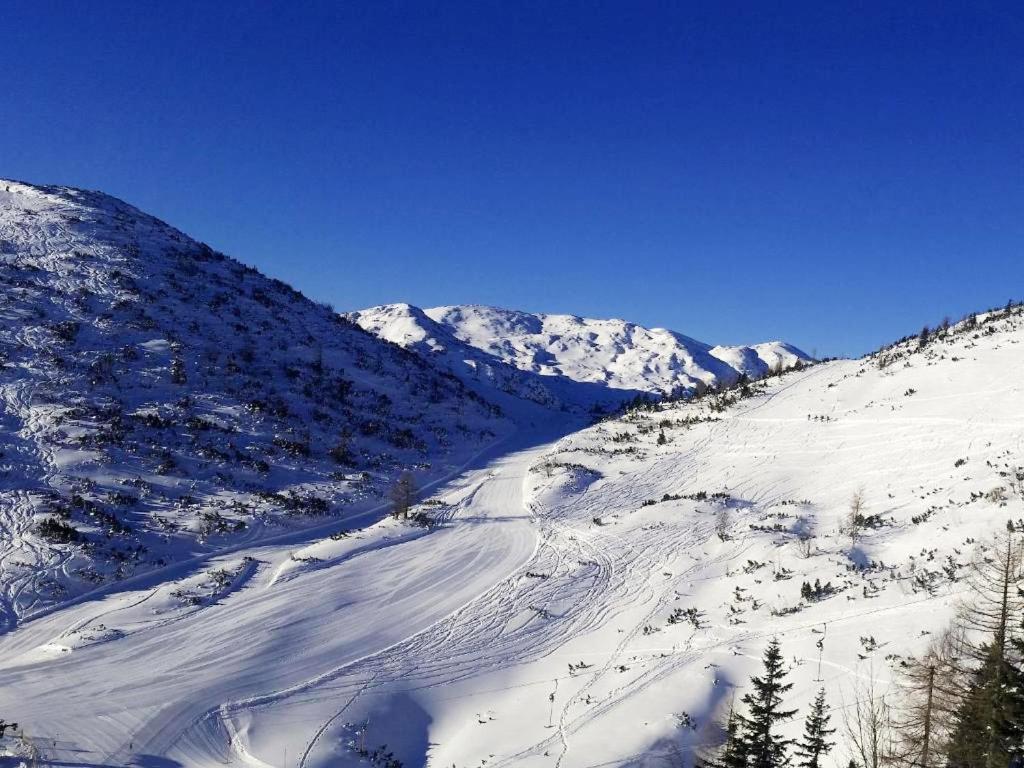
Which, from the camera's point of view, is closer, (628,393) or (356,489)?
(356,489)

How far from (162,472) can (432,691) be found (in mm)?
25494

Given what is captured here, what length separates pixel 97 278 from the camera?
202ft

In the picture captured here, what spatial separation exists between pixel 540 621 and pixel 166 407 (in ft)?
114

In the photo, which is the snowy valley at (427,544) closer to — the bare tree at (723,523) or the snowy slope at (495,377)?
the bare tree at (723,523)

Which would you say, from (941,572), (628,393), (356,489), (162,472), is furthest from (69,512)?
(628,393)

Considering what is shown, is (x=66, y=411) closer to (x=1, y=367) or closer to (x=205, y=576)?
(x=1, y=367)

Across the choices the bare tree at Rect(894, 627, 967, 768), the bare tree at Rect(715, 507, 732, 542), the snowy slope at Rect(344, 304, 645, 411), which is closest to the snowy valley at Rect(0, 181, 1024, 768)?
the bare tree at Rect(715, 507, 732, 542)

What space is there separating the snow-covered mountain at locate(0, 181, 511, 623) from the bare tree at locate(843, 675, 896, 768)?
27762mm

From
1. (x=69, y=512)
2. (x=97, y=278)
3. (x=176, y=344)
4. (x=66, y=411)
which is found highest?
(x=97, y=278)

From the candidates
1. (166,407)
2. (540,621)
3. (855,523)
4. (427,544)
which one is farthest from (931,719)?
(166,407)

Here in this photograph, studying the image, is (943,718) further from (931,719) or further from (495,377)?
(495,377)

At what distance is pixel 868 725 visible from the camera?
11.9 m

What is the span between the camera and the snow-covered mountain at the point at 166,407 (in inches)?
1169

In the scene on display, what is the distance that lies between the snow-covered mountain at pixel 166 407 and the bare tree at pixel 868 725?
27.8m
